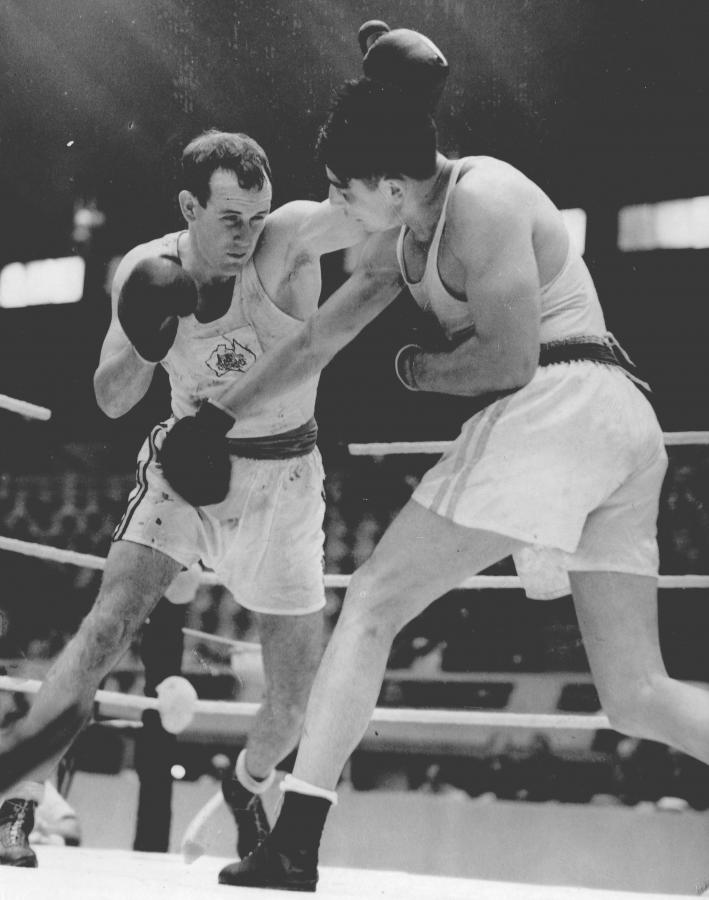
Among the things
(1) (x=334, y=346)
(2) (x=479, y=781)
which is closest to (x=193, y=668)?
(2) (x=479, y=781)

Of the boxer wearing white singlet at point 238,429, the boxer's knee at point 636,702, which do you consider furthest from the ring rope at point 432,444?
the boxer's knee at point 636,702

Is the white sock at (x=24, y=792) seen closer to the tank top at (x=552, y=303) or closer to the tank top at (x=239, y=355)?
the tank top at (x=239, y=355)

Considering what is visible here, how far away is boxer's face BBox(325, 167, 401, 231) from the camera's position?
1417mm

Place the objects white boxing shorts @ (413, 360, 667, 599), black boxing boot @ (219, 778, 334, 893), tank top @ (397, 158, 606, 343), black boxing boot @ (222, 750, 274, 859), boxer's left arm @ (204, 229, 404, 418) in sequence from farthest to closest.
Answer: black boxing boot @ (222, 750, 274, 859), boxer's left arm @ (204, 229, 404, 418), tank top @ (397, 158, 606, 343), white boxing shorts @ (413, 360, 667, 599), black boxing boot @ (219, 778, 334, 893)

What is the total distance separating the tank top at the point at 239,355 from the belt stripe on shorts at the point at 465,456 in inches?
19.4

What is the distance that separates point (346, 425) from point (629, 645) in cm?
214

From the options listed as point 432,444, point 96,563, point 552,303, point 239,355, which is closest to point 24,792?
point 96,563

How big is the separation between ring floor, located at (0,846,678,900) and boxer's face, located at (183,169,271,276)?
99 cm

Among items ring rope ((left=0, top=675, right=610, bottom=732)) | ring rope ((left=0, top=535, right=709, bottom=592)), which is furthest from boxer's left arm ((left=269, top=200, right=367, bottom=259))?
ring rope ((left=0, top=675, right=610, bottom=732))

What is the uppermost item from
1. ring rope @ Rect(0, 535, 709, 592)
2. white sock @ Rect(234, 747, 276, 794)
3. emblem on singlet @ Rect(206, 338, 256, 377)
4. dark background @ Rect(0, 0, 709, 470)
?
dark background @ Rect(0, 0, 709, 470)

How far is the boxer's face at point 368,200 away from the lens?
142cm

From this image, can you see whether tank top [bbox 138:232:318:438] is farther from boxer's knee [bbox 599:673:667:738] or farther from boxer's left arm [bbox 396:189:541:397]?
boxer's knee [bbox 599:673:667:738]

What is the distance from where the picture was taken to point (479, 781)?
4484 mm

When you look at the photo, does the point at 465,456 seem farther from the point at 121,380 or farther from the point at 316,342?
the point at 121,380
